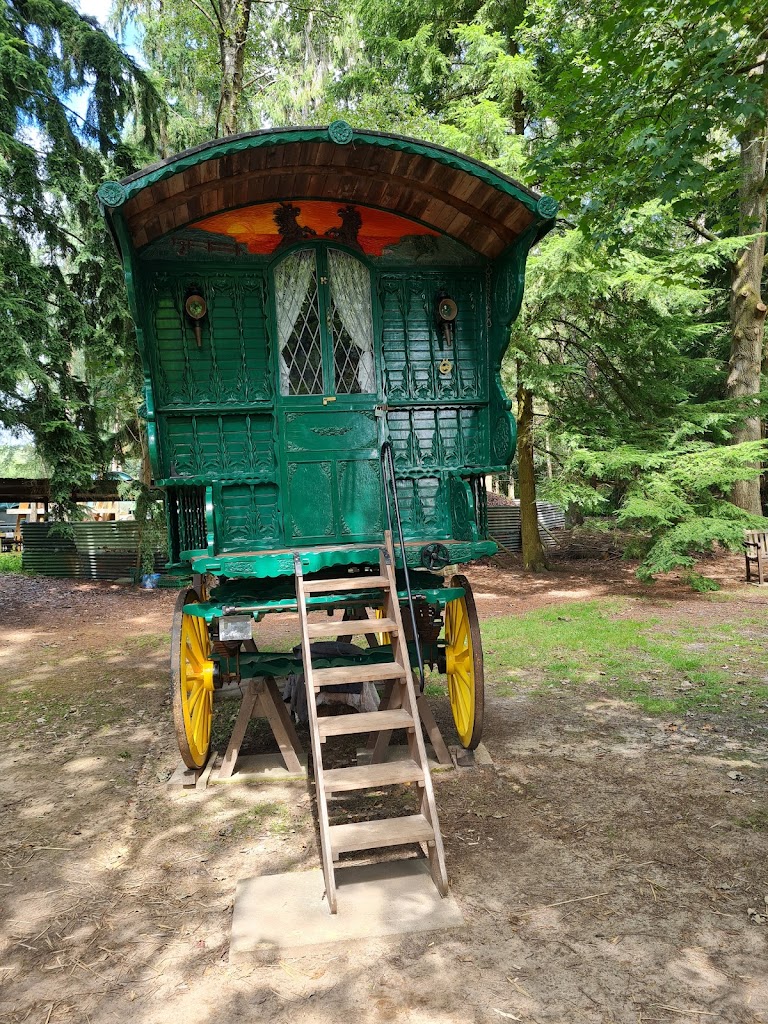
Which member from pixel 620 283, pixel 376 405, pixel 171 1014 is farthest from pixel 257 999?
pixel 620 283

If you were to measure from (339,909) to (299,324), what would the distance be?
388cm

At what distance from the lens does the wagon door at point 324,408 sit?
17.0 ft

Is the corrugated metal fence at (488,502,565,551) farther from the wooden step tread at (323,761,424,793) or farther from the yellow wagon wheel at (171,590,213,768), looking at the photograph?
the wooden step tread at (323,761,424,793)

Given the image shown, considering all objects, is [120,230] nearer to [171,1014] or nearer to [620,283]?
[171,1014]

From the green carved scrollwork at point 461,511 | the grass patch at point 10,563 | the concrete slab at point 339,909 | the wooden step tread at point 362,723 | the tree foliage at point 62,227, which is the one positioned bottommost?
the concrete slab at point 339,909

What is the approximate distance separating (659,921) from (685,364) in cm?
1092

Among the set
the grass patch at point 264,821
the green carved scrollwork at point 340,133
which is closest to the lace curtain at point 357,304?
the green carved scrollwork at point 340,133

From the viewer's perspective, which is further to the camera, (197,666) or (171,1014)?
Answer: (197,666)

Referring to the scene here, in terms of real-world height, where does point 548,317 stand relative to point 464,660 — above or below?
above

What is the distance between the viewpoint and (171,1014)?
8.52ft

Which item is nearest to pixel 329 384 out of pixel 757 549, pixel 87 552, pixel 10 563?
pixel 757 549

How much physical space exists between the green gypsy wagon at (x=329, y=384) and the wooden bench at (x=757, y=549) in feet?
28.2

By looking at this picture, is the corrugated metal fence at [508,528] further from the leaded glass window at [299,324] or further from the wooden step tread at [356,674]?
the wooden step tread at [356,674]

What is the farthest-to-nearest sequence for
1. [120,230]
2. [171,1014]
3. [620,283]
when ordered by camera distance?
1. [620,283]
2. [120,230]
3. [171,1014]
